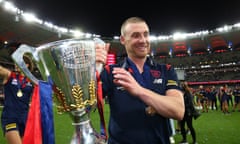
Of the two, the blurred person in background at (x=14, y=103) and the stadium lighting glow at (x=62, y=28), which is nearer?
the blurred person in background at (x=14, y=103)

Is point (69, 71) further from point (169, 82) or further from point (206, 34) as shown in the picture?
point (206, 34)

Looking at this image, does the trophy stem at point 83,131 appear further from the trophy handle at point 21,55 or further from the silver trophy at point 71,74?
the trophy handle at point 21,55

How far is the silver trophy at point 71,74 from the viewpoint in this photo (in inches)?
42.8

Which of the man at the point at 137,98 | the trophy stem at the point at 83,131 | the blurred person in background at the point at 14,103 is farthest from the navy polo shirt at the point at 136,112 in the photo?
the blurred person in background at the point at 14,103

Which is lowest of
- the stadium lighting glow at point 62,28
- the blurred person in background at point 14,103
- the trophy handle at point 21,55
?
the blurred person in background at point 14,103

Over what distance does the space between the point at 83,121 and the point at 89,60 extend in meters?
0.28

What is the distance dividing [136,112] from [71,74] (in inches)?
25.2

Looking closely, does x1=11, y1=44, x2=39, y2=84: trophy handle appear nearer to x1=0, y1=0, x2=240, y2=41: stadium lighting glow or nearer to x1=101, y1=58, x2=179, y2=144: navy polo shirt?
x1=101, y1=58, x2=179, y2=144: navy polo shirt

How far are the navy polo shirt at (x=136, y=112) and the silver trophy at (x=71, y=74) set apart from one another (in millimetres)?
504

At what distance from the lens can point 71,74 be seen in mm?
1111

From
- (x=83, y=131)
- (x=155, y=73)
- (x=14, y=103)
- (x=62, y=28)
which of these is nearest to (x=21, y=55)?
(x=83, y=131)

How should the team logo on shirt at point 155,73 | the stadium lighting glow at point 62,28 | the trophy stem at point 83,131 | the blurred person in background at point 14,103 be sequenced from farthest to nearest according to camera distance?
the stadium lighting glow at point 62,28 < the blurred person in background at point 14,103 < the team logo on shirt at point 155,73 < the trophy stem at point 83,131

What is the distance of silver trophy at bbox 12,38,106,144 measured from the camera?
1086mm

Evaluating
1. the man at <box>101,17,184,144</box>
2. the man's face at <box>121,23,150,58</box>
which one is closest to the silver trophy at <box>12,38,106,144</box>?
the man at <box>101,17,184,144</box>
